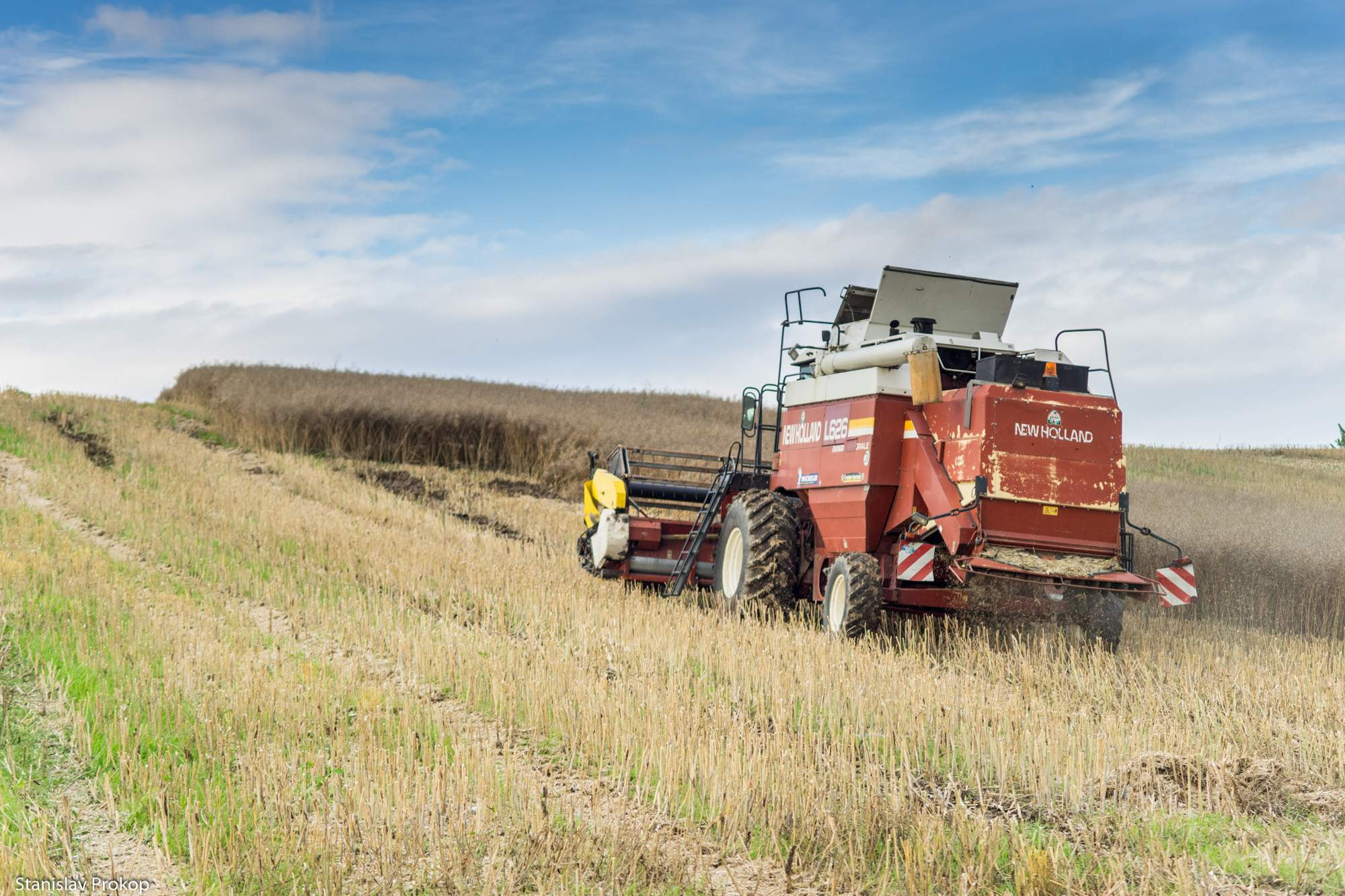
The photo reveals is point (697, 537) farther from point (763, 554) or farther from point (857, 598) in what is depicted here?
point (857, 598)

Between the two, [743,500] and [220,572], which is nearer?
[743,500]

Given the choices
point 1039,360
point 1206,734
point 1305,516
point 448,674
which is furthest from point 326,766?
point 1305,516

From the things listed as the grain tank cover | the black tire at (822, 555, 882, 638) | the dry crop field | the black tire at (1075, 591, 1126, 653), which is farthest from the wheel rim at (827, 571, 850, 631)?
the grain tank cover

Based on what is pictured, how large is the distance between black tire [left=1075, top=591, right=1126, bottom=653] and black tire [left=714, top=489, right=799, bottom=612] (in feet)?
8.11

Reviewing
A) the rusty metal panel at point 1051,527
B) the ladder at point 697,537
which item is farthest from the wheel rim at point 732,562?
the rusty metal panel at point 1051,527

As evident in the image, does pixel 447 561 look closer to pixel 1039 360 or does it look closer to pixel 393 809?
pixel 1039 360

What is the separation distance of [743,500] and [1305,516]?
12223 mm

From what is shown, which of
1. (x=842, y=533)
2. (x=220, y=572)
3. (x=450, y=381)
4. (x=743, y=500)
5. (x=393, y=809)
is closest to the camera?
(x=393, y=809)

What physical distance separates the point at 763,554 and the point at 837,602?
3.80 feet

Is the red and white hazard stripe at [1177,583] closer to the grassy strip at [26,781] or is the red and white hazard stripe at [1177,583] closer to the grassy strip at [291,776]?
the grassy strip at [291,776]

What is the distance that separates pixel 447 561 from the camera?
13.0m

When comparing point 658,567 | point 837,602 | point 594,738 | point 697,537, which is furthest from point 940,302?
point 594,738

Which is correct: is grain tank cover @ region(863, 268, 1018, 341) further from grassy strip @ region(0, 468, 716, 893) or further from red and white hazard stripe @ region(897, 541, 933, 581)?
grassy strip @ region(0, 468, 716, 893)

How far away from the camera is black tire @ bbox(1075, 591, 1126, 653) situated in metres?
8.70
